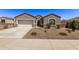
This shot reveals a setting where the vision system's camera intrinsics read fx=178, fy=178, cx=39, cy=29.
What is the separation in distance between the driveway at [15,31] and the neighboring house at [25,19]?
0.28 m

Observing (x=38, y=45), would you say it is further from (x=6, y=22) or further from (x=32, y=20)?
(x=6, y=22)

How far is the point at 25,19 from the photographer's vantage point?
11.0m

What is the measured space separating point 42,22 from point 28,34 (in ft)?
5.55

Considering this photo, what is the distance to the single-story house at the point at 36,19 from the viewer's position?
417 inches

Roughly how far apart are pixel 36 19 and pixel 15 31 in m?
1.75

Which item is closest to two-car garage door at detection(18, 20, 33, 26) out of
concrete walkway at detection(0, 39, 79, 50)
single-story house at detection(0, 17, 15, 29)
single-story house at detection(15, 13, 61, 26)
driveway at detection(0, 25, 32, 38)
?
single-story house at detection(15, 13, 61, 26)

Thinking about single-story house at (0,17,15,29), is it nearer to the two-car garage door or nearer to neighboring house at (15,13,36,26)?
neighboring house at (15,13,36,26)

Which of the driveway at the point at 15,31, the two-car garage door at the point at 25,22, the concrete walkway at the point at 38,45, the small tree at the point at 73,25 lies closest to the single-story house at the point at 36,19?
the two-car garage door at the point at 25,22

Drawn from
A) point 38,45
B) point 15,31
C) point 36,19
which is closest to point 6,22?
point 15,31

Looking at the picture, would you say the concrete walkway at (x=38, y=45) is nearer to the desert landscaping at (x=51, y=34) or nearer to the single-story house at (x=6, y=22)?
the desert landscaping at (x=51, y=34)

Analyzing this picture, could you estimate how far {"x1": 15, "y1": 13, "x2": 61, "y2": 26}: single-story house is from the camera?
417 inches

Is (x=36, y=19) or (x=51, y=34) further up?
(x=36, y=19)
